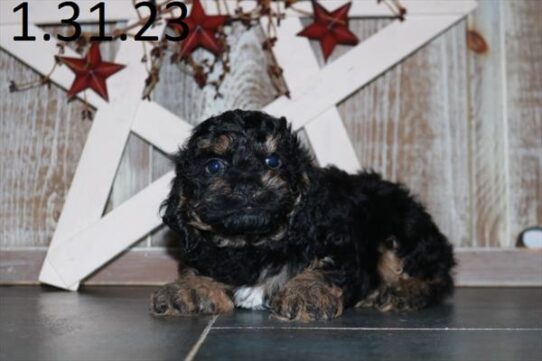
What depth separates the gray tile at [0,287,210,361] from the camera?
248 cm

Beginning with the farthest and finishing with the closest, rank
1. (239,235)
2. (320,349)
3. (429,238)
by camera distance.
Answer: (429,238) < (239,235) < (320,349)

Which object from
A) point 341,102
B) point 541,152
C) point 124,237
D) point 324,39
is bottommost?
point 124,237

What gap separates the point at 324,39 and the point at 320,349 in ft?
7.81

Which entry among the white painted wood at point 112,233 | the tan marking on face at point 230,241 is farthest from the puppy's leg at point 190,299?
the white painted wood at point 112,233

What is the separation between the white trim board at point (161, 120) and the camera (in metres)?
4.50

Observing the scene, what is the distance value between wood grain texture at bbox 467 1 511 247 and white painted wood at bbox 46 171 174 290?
1.78m

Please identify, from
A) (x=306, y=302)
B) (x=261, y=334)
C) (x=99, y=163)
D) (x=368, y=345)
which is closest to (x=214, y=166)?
(x=306, y=302)

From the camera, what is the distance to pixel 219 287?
11.5ft

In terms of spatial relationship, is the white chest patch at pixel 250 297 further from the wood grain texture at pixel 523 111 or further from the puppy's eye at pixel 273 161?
the wood grain texture at pixel 523 111

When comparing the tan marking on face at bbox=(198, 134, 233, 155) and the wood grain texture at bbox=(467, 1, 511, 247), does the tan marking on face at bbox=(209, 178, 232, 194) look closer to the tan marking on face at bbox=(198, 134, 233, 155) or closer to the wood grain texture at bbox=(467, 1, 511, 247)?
the tan marking on face at bbox=(198, 134, 233, 155)

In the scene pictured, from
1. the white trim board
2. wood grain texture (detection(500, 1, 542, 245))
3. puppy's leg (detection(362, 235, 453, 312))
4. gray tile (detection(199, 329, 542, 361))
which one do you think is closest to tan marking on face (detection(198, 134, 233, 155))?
gray tile (detection(199, 329, 542, 361))

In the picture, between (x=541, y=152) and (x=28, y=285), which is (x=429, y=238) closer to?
(x=541, y=152)

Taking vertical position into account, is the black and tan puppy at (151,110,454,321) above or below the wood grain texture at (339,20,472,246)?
below

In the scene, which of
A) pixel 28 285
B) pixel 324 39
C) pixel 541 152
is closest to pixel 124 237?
pixel 28 285
